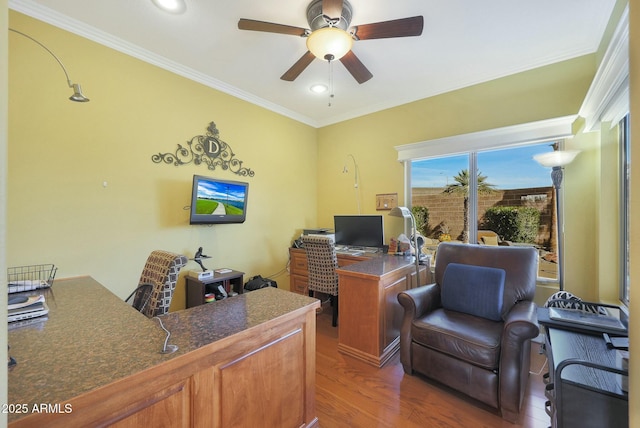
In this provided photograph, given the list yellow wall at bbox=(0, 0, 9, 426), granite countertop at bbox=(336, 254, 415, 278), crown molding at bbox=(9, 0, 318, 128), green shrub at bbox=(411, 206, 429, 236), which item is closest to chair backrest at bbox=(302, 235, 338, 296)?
granite countertop at bbox=(336, 254, 415, 278)

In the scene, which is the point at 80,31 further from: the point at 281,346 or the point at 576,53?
the point at 576,53

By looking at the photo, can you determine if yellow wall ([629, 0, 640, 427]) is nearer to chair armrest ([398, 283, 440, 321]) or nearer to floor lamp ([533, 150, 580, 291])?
chair armrest ([398, 283, 440, 321])

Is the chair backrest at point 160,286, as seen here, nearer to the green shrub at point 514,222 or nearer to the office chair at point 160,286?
the office chair at point 160,286

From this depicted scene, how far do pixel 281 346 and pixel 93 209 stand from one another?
212cm

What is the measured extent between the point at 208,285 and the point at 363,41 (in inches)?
111

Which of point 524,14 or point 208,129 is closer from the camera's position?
point 524,14

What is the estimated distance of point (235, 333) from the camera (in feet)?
3.46

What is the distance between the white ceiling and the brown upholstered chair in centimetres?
184

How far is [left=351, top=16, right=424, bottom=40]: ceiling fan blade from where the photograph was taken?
1733 millimetres

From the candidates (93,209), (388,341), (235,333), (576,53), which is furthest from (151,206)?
(576,53)

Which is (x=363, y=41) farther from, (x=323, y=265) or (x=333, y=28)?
(x=323, y=265)

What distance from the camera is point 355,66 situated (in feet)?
7.36

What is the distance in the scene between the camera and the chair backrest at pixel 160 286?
64.7 inches

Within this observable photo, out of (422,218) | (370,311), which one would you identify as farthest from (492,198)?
(370,311)
